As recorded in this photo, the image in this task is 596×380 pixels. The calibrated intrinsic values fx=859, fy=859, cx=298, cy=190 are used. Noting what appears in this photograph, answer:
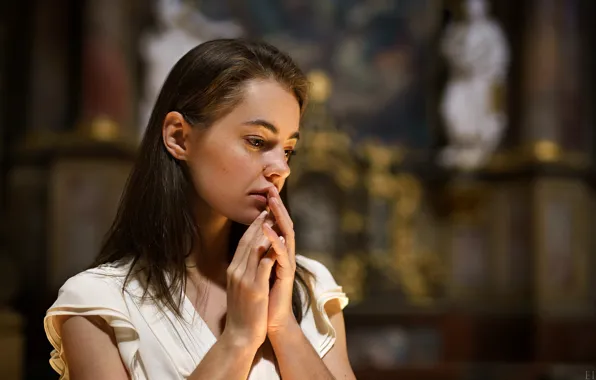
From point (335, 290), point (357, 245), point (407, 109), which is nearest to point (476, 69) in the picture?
point (407, 109)

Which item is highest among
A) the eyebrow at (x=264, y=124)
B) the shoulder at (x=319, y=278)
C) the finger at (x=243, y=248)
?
the eyebrow at (x=264, y=124)

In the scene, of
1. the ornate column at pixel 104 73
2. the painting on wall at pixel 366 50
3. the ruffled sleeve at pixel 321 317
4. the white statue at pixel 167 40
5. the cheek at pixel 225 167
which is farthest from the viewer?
the painting on wall at pixel 366 50

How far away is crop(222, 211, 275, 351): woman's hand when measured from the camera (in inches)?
71.6

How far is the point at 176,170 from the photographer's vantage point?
2.04m

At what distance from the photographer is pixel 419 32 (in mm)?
10023

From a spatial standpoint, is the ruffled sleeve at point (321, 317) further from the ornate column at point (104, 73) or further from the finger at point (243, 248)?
the ornate column at point (104, 73)

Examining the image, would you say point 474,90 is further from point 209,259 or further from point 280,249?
point 280,249

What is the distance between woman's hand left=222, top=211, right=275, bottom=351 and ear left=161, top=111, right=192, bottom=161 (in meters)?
0.32

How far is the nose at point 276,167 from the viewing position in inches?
77.0

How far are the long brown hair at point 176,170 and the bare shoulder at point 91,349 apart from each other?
0.49 feet

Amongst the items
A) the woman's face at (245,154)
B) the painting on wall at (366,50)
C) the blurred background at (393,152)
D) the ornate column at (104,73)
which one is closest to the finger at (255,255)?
the woman's face at (245,154)

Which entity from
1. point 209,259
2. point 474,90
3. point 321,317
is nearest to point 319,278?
point 321,317

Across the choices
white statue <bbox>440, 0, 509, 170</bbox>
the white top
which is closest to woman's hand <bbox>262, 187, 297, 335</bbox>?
the white top

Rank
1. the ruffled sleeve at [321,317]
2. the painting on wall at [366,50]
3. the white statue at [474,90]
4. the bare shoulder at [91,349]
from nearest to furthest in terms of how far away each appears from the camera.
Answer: the bare shoulder at [91,349] → the ruffled sleeve at [321,317] → the white statue at [474,90] → the painting on wall at [366,50]
